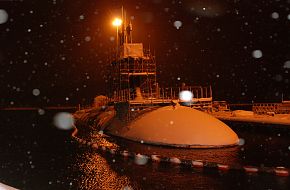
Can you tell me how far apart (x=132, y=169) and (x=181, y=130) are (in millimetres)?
6553

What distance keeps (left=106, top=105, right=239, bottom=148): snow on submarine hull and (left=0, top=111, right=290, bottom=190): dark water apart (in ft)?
2.08

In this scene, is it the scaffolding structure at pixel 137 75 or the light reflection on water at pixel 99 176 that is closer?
the light reflection on water at pixel 99 176

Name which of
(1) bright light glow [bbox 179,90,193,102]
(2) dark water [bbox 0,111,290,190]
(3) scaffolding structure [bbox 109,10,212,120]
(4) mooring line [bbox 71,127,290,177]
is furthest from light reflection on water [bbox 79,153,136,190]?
(3) scaffolding structure [bbox 109,10,212,120]

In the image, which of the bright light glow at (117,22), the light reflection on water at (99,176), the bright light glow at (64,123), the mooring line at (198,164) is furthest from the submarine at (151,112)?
the bright light glow at (64,123)

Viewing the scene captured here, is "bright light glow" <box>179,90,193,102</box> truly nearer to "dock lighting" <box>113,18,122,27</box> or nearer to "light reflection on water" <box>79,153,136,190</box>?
"dock lighting" <box>113,18,122,27</box>

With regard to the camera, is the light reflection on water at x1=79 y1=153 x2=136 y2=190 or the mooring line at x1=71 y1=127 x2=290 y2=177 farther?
the mooring line at x1=71 y1=127 x2=290 y2=177

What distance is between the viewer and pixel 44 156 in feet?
67.8

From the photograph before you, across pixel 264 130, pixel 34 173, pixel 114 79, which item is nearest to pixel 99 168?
pixel 34 173

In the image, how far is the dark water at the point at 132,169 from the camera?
1291 cm

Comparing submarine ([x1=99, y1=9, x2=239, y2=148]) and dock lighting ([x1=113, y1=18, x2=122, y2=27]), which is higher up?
dock lighting ([x1=113, y1=18, x2=122, y2=27])

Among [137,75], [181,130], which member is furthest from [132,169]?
[137,75]

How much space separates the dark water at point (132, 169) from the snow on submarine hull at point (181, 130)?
2.08ft

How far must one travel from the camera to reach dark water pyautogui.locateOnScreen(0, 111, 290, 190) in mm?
12914

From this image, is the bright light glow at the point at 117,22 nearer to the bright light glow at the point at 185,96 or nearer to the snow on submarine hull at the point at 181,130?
the bright light glow at the point at 185,96
